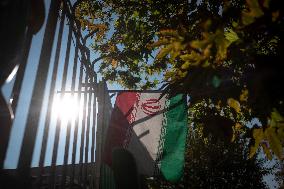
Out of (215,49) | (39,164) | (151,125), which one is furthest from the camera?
(151,125)

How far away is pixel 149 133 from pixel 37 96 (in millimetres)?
4277

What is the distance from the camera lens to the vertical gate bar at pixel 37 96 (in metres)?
2.07

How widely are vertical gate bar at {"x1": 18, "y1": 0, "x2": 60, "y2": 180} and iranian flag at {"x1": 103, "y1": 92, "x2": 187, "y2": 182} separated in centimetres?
310

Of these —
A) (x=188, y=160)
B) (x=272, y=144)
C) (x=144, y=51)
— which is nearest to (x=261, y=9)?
(x=272, y=144)

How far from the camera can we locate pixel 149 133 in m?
6.32

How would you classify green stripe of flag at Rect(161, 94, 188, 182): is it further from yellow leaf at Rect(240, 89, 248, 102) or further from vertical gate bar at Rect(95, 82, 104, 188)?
yellow leaf at Rect(240, 89, 248, 102)

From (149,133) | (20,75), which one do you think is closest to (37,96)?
(20,75)

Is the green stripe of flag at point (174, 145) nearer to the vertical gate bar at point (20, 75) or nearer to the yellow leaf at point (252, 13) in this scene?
the vertical gate bar at point (20, 75)

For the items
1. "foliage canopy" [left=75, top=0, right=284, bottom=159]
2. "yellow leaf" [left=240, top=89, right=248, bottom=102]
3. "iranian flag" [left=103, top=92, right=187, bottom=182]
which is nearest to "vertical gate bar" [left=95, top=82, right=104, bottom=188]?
"iranian flag" [left=103, top=92, right=187, bottom=182]

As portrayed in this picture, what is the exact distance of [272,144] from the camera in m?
2.38

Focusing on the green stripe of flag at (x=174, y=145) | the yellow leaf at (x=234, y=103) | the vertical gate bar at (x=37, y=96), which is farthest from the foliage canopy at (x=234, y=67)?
the green stripe of flag at (x=174, y=145)

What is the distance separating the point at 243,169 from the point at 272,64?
15.4 metres

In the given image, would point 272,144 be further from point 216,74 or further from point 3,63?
point 3,63

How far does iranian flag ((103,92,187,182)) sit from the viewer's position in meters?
5.53
